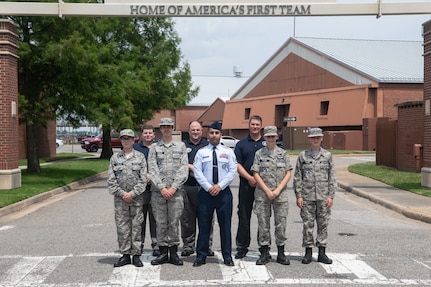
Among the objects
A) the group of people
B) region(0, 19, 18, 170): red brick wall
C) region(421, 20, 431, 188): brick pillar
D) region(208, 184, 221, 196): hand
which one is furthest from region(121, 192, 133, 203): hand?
region(421, 20, 431, 188): brick pillar

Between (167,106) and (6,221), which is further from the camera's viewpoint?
(167,106)

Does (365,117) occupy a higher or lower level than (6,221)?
higher

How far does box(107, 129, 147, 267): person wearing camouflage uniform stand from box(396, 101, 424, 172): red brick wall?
647 inches

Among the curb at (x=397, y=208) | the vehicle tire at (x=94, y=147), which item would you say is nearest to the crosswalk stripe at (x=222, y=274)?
the curb at (x=397, y=208)

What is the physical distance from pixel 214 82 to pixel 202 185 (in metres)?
80.9

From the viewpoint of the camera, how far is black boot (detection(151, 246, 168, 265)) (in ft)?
23.6

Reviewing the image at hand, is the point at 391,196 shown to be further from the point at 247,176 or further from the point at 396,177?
the point at 247,176

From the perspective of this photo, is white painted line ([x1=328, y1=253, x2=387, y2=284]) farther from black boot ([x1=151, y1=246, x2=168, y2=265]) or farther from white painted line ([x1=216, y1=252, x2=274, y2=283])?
black boot ([x1=151, y1=246, x2=168, y2=265])

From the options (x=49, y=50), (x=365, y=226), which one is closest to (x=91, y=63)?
(x=49, y=50)

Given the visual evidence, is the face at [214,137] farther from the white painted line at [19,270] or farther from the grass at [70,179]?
the grass at [70,179]

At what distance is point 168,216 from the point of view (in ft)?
23.6

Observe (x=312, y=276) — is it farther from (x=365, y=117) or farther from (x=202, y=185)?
(x=365, y=117)

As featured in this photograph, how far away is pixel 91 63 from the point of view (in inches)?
734

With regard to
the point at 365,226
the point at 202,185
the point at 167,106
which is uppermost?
the point at 167,106
